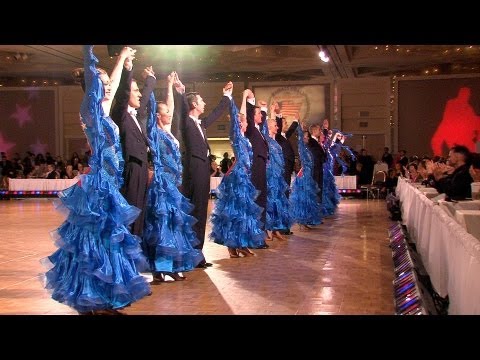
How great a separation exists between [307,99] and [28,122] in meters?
10.3

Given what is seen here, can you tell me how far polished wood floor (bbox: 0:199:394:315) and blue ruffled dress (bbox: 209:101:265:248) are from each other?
0.77ft

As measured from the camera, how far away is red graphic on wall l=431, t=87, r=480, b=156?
1925 cm

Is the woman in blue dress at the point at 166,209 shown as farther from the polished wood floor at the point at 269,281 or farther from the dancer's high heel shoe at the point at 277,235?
the dancer's high heel shoe at the point at 277,235

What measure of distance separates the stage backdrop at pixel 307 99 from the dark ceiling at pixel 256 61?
0.38 m

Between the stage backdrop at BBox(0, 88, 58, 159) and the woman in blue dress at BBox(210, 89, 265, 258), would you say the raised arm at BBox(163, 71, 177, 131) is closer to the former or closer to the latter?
the woman in blue dress at BBox(210, 89, 265, 258)

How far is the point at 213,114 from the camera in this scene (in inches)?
236

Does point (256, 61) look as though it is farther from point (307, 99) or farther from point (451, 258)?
point (451, 258)

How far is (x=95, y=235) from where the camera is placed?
3650mm

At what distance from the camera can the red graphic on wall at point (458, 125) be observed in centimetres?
1925

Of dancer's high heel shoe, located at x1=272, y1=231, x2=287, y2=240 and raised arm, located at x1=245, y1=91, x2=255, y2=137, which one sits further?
dancer's high heel shoe, located at x1=272, y1=231, x2=287, y2=240

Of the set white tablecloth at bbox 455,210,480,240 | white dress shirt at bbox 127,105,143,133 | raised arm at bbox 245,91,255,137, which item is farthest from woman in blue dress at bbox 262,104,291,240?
white tablecloth at bbox 455,210,480,240
